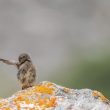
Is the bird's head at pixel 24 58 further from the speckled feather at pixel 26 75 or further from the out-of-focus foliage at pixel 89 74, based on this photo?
the out-of-focus foliage at pixel 89 74

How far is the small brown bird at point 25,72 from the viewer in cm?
1366

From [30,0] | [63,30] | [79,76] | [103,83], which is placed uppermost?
[30,0]

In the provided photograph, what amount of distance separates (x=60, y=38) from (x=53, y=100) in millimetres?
52193

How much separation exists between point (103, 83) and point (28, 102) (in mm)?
30340

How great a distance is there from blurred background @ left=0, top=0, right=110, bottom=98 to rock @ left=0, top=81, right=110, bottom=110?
28.8m

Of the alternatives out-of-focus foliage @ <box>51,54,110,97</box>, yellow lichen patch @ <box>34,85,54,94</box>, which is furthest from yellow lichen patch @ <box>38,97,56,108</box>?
out-of-focus foliage @ <box>51,54,110,97</box>

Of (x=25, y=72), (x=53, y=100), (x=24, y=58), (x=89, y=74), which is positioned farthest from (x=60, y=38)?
(x=53, y=100)

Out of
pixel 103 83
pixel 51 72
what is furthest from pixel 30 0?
pixel 103 83

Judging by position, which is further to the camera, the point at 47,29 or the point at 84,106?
the point at 47,29

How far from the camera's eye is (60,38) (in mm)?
64688

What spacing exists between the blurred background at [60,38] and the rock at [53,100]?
28795 millimetres

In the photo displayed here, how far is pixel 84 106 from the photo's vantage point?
40.5 feet

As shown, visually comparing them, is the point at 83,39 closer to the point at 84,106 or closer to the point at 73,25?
the point at 73,25

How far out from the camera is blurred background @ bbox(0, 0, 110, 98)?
48.3 metres
